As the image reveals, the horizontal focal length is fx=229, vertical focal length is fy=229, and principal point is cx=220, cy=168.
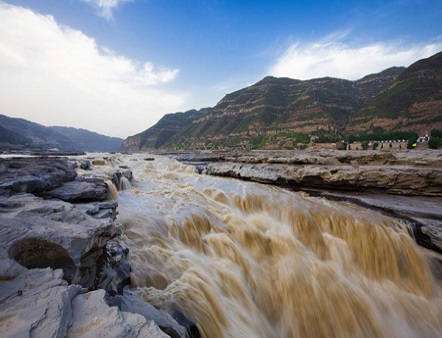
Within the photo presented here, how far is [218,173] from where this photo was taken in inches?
760

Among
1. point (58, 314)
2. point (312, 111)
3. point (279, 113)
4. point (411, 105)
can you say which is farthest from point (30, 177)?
point (279, 113)

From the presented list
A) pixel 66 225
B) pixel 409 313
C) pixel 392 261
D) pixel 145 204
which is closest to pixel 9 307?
pixel 66 225

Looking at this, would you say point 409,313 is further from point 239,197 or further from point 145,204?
point 145,204

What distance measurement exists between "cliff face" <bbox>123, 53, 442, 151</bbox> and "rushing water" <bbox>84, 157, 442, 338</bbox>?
80735 mm

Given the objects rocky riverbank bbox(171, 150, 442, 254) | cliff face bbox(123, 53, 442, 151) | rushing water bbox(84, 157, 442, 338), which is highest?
cliff face bbox(123, 53, 442, 151)

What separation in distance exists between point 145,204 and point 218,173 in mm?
10384

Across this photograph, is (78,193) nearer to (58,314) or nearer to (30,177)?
(30,177)

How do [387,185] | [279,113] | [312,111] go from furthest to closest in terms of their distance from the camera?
[279,113], [312,111], [387,185]

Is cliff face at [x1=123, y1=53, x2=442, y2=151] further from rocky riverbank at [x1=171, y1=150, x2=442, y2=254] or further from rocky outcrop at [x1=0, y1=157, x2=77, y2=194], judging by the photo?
rocky outcrop at [x1=0, y1=157, x2=77, y2=194]

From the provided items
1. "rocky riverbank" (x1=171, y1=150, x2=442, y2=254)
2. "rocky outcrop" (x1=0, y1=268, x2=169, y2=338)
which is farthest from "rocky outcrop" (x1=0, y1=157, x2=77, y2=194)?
"rocky riverbank" (x1=171, y1=150, x2=442, y2=254)

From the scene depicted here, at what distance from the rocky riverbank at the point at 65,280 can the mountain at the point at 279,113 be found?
288 feet

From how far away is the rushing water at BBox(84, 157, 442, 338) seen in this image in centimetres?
501

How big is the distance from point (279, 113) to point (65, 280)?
134184 millimetres

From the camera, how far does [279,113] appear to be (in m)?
128
